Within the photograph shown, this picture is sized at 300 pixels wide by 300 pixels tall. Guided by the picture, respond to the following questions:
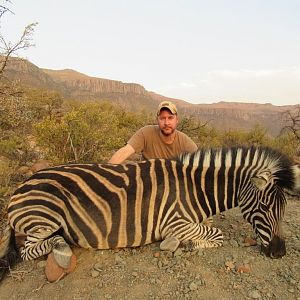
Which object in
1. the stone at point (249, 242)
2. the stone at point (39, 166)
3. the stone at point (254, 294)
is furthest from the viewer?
the stone at point (39, 166)

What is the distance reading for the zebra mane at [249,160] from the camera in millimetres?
2951

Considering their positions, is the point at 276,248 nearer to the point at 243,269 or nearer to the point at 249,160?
the point at 243,269

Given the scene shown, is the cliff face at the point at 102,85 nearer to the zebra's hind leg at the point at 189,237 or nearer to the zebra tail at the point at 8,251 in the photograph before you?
the zebra tail at the point at 8,251

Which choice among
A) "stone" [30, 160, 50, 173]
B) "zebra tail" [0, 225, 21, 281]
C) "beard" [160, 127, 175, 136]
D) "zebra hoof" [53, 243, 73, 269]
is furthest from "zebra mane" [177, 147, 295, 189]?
"stone" [30, 160, 50, 173]

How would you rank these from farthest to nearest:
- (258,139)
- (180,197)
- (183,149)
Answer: (258,139) < (183,149) < (180,197)

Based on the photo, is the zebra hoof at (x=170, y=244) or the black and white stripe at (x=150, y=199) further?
the zebra hoof at (x=170, y=244)

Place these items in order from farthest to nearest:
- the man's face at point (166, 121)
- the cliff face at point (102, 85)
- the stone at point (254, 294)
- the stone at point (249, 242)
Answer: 1. the cliff face at point (102, 85)
2. the man's face at point (166, 121)
3. the stone at point (249, 242)
4. the stone at point (254, 294)

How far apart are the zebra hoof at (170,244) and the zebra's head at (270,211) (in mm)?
776

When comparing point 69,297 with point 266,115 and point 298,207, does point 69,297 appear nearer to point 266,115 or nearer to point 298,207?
point 298,207

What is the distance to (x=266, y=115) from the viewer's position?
215ft

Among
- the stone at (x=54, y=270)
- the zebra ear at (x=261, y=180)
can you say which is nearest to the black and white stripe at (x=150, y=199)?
the zebra ear at (x=261, y=180)

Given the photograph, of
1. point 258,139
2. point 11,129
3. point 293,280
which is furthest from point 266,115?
point 293,280

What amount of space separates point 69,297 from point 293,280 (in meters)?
1.83

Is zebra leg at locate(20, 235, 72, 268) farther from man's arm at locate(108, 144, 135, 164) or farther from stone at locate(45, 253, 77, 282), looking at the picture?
man's arm at locate(108, 144, 135, 164)
